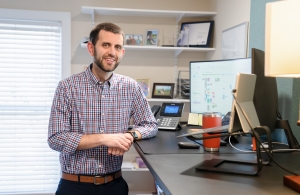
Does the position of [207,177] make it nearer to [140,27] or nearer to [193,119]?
[193,119]

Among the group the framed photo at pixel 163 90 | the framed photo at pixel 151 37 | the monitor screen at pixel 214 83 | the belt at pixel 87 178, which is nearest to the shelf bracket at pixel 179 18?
the framed photo at pixel 151 37

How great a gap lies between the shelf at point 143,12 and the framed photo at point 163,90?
646 millimetres

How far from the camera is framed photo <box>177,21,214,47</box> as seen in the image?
10.1ft

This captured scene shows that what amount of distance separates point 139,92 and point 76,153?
0.51 meters

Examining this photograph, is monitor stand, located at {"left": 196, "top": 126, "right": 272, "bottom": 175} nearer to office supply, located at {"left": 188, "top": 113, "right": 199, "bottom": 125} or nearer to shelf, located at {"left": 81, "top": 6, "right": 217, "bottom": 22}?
office supply, located at {"left": 188, "top": 113, "right": 199, "bottom": 125}

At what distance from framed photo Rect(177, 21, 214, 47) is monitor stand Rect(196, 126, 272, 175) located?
193cm

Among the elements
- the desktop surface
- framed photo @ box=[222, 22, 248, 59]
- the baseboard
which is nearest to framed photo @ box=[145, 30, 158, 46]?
framed photo @ box=[222, 22, 248, 59]

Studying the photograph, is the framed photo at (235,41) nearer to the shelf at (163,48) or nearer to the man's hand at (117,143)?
the shelf at (163,48)

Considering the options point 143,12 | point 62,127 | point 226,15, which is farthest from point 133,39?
point 62,127

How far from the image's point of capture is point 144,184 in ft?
9.47

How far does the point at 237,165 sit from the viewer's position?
124 cm

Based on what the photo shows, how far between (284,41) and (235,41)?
1.61 meters

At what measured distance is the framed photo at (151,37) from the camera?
313 cm

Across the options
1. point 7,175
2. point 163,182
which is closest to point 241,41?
point 163,182
